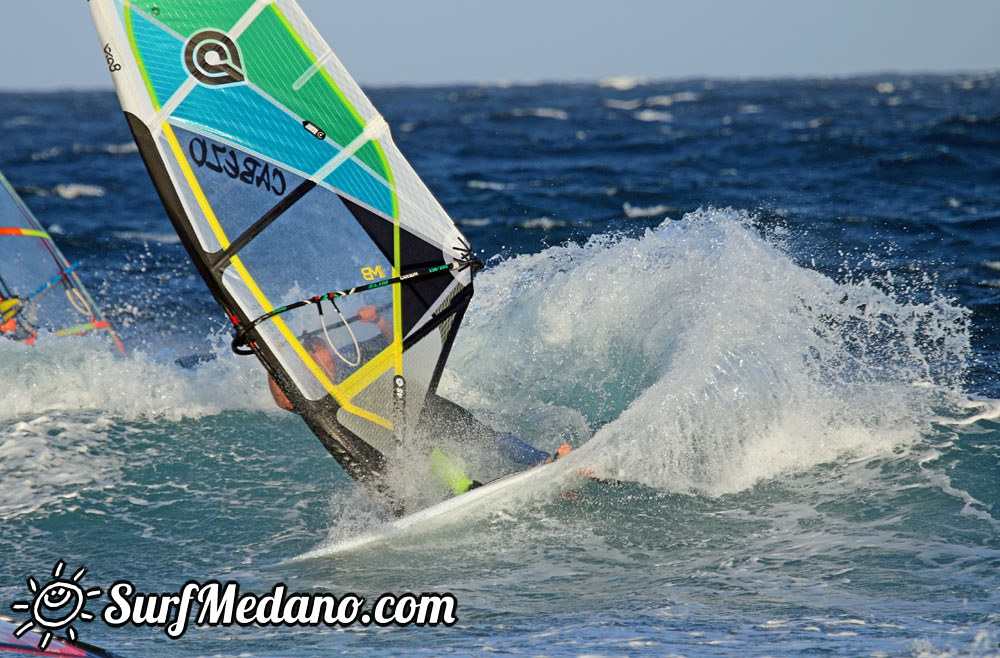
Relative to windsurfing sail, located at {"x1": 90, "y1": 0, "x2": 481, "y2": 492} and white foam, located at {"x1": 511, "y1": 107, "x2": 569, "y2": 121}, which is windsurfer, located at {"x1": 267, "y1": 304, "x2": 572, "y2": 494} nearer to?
windsurfing sail, located at {"x1": 90, "y1": 0, "x2": 481, "y2": 492}

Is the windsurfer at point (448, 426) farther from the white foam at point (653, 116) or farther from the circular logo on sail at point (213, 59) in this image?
the white foam at point (653, 116)

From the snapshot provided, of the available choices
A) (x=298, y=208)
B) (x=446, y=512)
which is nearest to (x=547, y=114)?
(x=298, y=208)

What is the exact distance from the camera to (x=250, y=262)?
A: 13.5ft

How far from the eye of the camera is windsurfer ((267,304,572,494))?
429cm

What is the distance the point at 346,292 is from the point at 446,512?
3.53ft

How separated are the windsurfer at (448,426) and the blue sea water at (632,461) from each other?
0.22 m

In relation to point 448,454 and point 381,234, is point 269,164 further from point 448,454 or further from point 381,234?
point 448,454

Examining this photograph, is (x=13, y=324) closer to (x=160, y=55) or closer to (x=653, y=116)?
(x=160, y=55)

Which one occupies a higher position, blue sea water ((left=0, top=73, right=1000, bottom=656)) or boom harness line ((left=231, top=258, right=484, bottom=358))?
boom harness line ((left=231, top=258, right=484, bottom=358))

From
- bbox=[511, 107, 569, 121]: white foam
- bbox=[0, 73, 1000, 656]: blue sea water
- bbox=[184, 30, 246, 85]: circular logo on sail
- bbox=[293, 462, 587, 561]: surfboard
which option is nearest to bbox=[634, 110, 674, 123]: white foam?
bbox=[511, 107, 569, 121]: white foam

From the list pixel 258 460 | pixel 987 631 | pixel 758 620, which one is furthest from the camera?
pixel 258 460

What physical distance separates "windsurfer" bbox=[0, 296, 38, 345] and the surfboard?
3575 millimetres

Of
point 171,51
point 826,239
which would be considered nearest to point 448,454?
point 171,51

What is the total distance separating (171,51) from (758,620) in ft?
10.4
